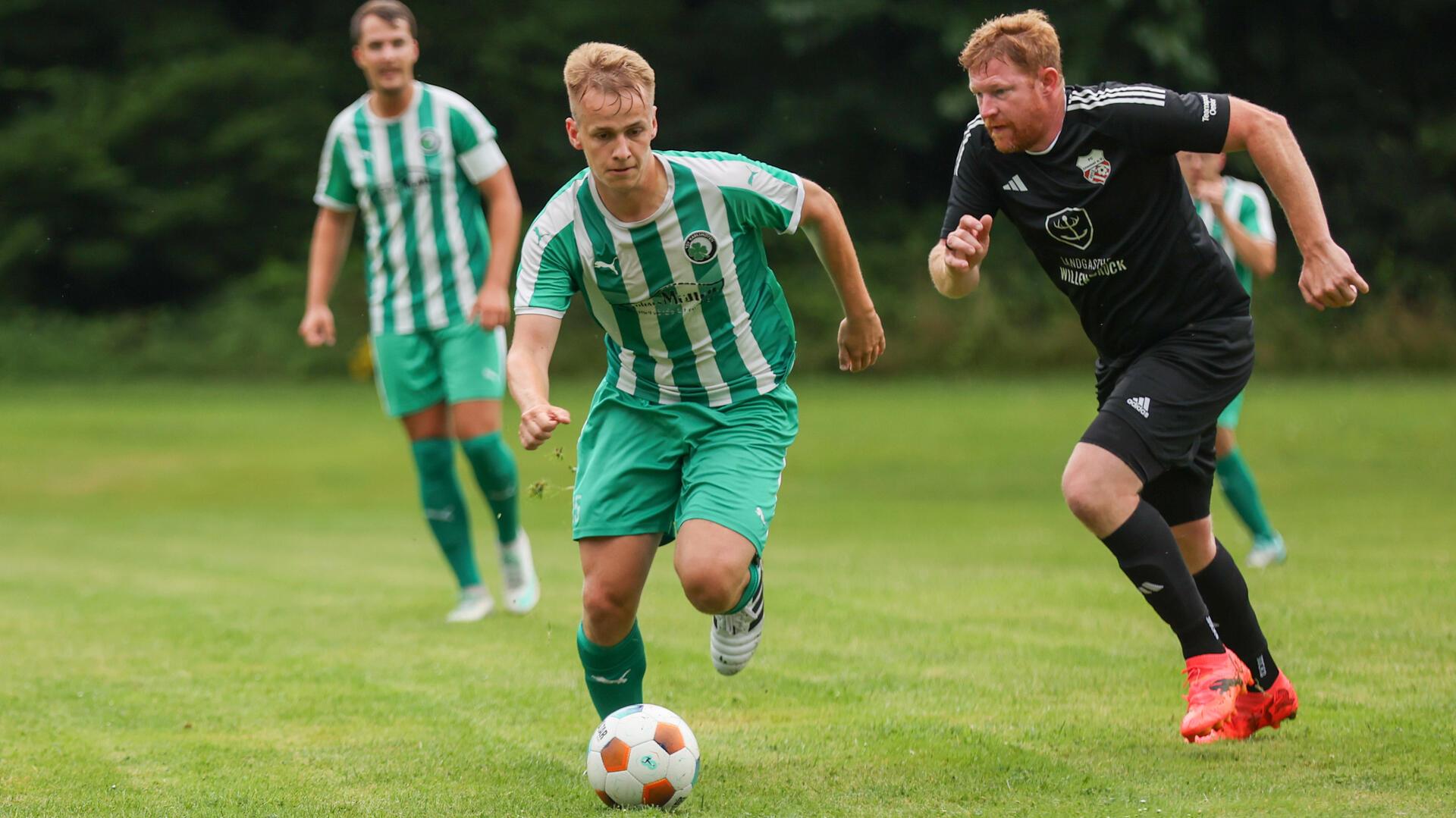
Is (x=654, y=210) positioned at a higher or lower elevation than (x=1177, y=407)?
higher

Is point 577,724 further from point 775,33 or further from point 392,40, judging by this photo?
point 775,33

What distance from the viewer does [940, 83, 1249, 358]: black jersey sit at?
177 inches

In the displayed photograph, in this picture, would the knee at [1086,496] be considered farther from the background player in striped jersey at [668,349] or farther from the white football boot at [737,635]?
the white football boot at [737,635]

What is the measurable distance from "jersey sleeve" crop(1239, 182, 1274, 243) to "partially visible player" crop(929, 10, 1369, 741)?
378cm

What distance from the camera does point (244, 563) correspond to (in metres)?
9.89

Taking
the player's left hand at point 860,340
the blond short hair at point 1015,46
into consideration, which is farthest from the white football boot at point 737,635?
the blond short hair at point 1015,46

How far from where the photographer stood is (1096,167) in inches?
178

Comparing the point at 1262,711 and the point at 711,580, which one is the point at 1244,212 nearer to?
the point at 1262,711

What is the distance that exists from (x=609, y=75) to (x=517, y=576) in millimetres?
3594

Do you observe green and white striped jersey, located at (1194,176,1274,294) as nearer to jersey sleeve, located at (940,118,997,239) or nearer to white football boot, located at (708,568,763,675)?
jersey sleeve, located at (940,118,997,239)

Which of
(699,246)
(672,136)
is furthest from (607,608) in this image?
(672,136)

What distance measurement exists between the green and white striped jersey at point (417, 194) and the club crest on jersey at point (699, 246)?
2.93 metres

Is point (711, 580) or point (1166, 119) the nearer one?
point (711, 580)

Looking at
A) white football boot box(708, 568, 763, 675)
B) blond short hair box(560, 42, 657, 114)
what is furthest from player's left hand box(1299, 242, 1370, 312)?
blond short hair box(560, 42, 657, 114)
